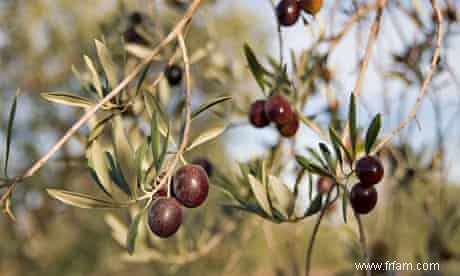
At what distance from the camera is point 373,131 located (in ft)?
1.62

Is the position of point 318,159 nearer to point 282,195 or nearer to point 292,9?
point 282,195

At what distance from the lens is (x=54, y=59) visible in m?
6.89

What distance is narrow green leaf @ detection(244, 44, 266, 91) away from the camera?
61 centimetres

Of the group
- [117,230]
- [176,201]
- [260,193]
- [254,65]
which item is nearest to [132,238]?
[176,201]

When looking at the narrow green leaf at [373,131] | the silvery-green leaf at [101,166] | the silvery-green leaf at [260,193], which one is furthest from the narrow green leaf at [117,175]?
the narrow green leaf at [373,131]

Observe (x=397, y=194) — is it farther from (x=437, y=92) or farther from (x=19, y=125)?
(x=19, y=125)

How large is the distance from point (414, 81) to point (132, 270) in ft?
17.3

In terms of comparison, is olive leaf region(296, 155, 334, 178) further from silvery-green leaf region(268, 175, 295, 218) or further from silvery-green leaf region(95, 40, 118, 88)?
silvery-green leaf region(95, 40, 118, 88)

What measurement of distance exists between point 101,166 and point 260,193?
0.56 ft

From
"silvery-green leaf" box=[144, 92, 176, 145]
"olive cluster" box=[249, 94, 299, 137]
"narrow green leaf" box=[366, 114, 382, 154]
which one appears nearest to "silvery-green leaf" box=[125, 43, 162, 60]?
"olive cluster" box=[249, 94, 299, 137]

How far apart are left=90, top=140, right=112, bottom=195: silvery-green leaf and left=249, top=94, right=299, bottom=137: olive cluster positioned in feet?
0.76

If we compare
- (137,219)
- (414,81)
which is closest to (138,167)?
(137,219)

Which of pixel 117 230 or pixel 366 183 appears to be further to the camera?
pixel 117 230

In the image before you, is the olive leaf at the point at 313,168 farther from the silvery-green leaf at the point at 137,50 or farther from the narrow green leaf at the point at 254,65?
the silvery-green leaf at the point at 137,50
